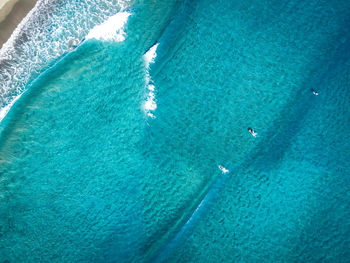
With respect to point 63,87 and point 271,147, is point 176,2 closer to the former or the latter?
point 63,87

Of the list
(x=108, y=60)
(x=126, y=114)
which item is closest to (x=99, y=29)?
(x=108, y=60)

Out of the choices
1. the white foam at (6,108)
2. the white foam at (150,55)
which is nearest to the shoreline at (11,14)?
the white foam at (6,108)

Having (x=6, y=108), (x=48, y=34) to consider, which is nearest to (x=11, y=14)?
(x=48, y=34)

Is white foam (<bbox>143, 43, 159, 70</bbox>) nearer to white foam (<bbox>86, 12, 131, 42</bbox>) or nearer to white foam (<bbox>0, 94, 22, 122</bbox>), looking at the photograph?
white foam (<bbox>86, 12, 131, 42</bbox>)

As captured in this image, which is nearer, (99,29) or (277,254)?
(277,254)

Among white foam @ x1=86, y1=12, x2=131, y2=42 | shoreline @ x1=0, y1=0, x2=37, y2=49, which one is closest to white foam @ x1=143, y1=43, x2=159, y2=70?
white foam @ x1=86, y1=12, x2=131, y2=42

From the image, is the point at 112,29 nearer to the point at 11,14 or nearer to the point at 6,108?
the point at 11,14
